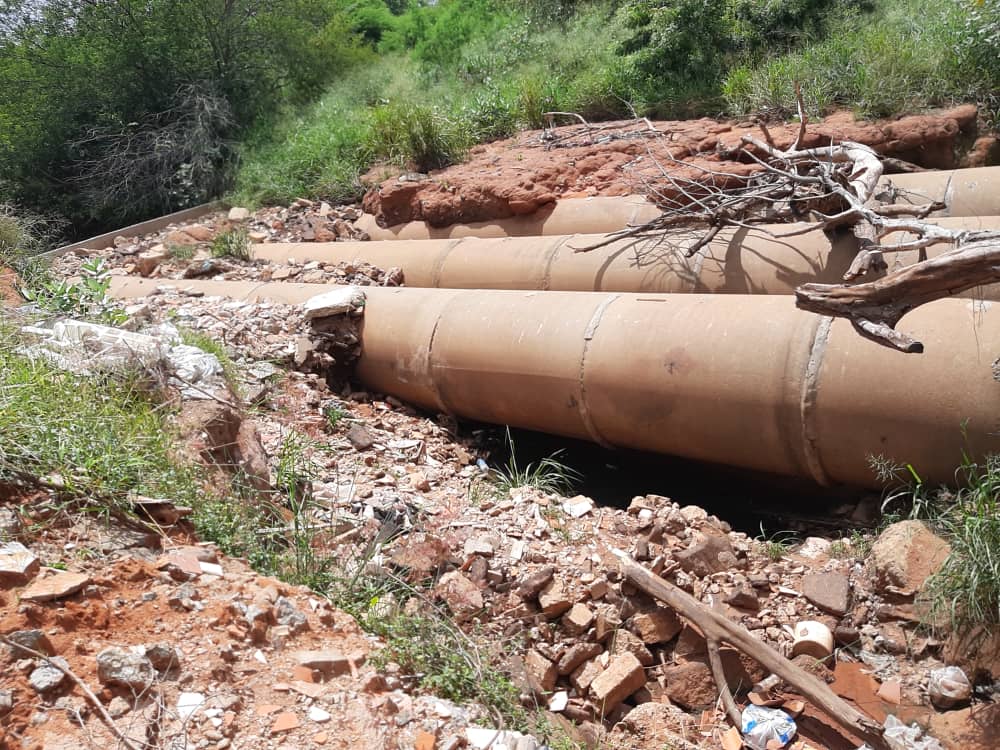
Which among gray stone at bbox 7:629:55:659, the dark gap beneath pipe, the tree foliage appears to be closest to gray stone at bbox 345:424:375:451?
the dark gap beneath pipe

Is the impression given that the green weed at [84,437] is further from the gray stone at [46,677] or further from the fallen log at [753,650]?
the fallen log at [753,650]

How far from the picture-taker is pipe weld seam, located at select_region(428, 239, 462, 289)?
647 cm

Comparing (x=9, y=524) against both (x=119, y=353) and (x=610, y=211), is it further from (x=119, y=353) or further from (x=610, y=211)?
(x=610, y=211)

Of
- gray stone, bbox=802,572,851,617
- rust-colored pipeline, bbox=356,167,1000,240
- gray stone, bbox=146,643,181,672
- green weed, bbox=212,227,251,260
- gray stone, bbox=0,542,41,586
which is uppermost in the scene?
gray stone, bbox=0,542,41,586

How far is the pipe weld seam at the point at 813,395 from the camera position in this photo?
11.3 feet

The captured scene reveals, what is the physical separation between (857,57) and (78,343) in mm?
6965

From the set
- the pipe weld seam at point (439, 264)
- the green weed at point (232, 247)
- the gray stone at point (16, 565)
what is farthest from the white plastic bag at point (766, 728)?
the green weed at point (232, 247)

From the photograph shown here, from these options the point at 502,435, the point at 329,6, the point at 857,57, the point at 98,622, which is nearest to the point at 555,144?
the point at 857,57

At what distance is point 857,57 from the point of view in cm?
729

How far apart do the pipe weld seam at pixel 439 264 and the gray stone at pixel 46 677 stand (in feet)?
15.3

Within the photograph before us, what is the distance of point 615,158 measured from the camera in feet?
23.6

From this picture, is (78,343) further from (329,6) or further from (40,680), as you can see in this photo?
(329,6)

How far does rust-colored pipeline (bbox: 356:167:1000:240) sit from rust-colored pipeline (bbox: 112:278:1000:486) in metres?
1.60

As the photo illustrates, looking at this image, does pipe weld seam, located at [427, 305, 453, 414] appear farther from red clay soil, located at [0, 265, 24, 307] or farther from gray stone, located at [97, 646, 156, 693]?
gray stone, located at [97, 646, 156, 693]
